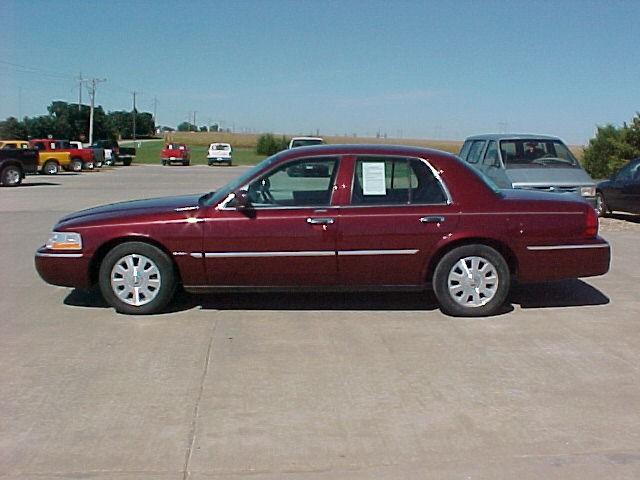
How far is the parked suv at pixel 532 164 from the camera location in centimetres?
1184

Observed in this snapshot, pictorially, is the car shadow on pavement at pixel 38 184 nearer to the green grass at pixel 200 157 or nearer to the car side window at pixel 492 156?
the car side window at pixel 492 156

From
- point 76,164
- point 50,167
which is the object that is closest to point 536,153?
point 50,167

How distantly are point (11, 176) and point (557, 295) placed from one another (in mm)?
23439

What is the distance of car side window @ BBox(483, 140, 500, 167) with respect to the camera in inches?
518

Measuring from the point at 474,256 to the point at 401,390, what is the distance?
2.18 meters

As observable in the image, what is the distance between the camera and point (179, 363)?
209 inches

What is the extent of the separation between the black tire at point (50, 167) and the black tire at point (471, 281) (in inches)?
1286

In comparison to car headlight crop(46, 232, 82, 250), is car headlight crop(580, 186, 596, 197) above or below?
above

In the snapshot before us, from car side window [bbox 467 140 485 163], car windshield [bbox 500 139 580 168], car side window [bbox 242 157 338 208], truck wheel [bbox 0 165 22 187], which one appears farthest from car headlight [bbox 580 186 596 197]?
truck wheel [bbox 0 165 22 187]

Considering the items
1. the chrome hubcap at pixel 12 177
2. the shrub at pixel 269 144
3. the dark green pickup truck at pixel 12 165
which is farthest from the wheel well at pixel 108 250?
the shrub at pixel 269 144

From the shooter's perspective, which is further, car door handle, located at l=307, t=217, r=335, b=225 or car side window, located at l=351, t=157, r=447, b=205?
car side window, located at l=351, t=157, r=447, b=205

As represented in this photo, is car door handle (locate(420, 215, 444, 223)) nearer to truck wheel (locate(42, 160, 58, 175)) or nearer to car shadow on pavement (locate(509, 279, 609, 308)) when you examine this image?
car shadow on pavement (locate(509, 279, 609, 308))

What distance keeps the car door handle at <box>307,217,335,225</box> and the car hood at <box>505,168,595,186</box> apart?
618 cm

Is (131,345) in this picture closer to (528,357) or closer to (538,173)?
(528,357)
